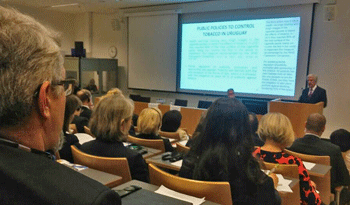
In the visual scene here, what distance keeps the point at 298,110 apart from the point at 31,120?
5.25 meters

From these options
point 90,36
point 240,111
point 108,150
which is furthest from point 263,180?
point 90,36

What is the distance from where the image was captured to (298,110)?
529 cm

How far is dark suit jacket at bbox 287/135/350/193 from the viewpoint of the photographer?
9.49ft

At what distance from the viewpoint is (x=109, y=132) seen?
2.35m

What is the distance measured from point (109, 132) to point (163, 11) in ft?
21.0

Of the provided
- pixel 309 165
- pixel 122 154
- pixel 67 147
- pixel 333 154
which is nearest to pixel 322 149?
pixel 333 154

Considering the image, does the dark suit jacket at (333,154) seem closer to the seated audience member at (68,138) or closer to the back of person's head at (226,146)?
the back of person's head at (226,146)

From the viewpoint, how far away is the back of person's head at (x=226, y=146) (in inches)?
65.6

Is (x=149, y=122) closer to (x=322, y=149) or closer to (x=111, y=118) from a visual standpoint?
(x=111, y=118)

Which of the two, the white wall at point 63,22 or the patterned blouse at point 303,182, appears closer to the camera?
the patterned blouse at point 303,182

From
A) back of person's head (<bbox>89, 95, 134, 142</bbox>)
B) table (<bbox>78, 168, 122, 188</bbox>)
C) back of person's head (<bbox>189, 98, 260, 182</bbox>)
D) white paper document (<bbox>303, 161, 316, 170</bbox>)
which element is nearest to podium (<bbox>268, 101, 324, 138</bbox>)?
white paper document (<bbox>303, 161, 316, 170</bbox>)

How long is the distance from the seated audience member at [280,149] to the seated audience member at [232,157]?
63 cm

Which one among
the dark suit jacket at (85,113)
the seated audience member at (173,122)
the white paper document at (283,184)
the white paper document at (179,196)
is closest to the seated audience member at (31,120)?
the white paper document at (179,196)

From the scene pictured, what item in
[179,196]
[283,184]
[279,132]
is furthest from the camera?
[279,132]
